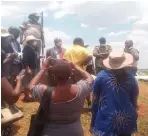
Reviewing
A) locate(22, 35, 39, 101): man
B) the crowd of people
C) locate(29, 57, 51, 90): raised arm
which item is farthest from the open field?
locate(29, 57, 51, 90): raised arm

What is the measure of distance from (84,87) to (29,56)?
16.6 ft

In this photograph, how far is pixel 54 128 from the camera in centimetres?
417

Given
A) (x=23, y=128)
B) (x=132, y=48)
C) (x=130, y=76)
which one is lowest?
(x=23, y=128)

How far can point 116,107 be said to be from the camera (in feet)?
16.6

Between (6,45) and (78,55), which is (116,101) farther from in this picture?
(6,45)

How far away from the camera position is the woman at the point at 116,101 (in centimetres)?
505

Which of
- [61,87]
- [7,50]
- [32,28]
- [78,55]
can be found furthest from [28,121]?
[61,87]

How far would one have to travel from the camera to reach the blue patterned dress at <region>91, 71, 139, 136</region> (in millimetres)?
5047

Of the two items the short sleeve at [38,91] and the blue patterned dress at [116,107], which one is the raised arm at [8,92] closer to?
the short sleeve at [38,91]

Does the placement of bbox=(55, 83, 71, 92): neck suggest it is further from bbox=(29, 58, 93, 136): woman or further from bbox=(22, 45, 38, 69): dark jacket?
bbox=(22, 45, 38, 69): dark jacket

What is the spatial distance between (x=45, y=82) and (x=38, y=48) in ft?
17.9

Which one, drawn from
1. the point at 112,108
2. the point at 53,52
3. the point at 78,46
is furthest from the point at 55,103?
the point at 53,52

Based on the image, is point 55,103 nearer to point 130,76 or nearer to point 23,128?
point 130,76

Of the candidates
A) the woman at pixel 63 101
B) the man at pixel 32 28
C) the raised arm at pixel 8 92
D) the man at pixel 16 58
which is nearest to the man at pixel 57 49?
the man at pixel 32 28
